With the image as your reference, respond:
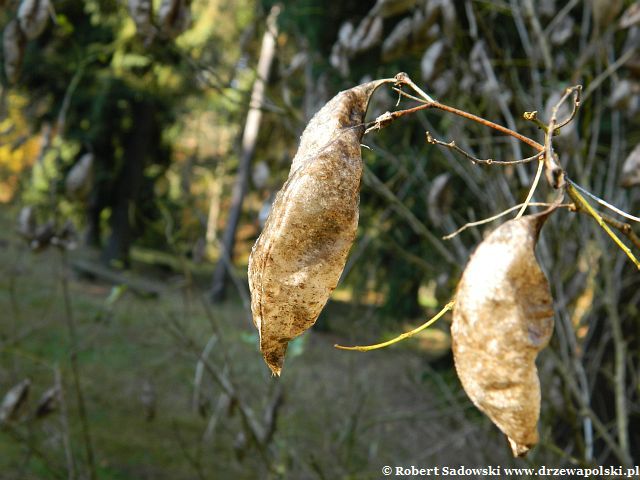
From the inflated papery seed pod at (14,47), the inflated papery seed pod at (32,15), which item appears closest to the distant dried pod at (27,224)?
the inflated papery seed pod at (14,47)

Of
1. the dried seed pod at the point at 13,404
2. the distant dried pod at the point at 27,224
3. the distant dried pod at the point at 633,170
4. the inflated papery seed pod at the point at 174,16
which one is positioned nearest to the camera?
the distant dried pod at the point at 633,170

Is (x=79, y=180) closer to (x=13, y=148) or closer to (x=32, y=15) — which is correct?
(x=13, y=148)

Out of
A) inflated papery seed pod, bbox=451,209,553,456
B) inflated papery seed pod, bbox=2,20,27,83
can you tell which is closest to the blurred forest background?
inflated papery seed pod, bbox=2,20,27,83

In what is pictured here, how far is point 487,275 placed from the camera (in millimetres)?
478

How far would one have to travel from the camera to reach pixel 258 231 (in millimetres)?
3504

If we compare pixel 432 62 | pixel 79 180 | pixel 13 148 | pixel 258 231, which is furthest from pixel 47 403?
pixel 432 62

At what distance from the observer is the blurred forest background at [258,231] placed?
1902mm

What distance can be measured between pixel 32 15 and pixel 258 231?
195cm

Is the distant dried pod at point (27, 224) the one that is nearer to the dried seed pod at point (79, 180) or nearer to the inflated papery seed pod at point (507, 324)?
the dried seed pod at point (79, 180)

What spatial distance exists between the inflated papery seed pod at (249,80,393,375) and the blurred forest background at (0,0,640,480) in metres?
0.80

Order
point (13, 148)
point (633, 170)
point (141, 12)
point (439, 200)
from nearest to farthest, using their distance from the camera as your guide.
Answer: point (633, 170), point (141, 12), point (439, 200), point (13, 148)

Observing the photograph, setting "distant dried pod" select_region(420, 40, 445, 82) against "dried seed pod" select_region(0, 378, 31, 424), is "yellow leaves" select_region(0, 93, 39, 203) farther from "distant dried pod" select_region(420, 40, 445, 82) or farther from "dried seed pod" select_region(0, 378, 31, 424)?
"distant dried pod" select_region(420, 40, 445, 82)

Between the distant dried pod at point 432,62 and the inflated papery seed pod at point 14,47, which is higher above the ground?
the distant dried pod at point 432,62

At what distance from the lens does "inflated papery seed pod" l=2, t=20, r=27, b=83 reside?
1.68 meters
